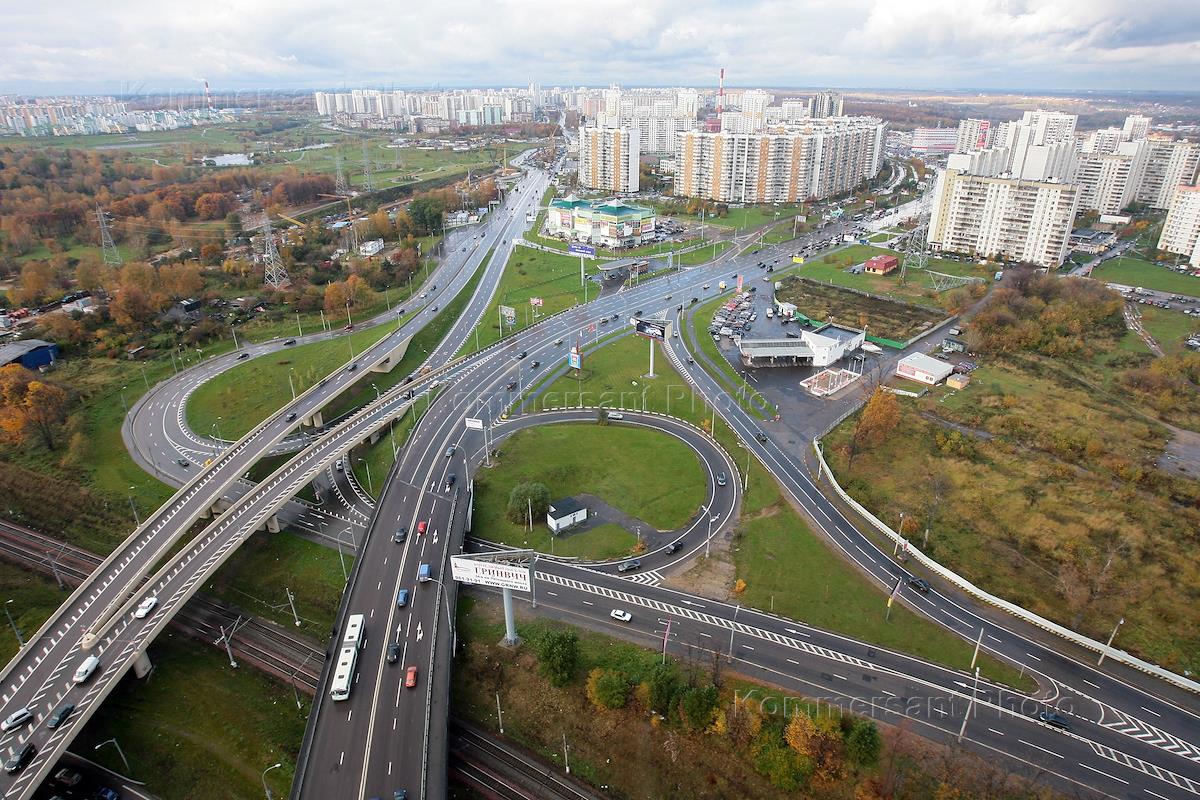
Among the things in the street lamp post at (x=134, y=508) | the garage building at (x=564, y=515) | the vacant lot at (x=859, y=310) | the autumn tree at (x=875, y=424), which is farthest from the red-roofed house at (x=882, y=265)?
the street lamp post at (x=134, y=508)

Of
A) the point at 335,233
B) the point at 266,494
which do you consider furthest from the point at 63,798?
the point at 335,233

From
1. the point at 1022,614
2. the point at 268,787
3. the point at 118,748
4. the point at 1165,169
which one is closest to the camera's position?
the point at 268,787

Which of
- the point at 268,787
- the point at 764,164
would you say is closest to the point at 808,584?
the point at 268,787

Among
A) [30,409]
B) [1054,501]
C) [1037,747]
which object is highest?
[30,409]

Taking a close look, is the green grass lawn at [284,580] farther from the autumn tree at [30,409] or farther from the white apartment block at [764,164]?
the white apartment block at [764,164]

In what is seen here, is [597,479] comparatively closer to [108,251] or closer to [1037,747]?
[1037,747]

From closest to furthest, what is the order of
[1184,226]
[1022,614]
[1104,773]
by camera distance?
[1104,773] → [1022,614] → [1184,226]

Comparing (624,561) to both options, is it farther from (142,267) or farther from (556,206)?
(556,206)
